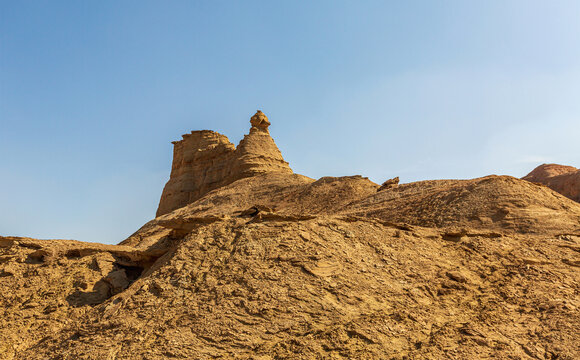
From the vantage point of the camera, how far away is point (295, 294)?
22.7 feet

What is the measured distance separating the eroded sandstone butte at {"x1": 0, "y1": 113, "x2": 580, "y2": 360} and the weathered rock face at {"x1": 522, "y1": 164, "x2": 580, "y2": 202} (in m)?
26.7

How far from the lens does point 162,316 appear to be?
260 inches

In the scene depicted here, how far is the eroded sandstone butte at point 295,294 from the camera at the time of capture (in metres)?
6.21

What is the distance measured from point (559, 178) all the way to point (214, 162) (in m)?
27.8

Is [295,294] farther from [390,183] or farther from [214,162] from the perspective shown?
[214,162]

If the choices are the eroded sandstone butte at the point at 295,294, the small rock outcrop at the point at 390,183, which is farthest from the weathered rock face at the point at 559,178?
the eroded sandstone butte at the point at 295,294

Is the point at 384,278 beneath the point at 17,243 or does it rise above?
beneath

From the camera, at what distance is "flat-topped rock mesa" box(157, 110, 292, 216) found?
33094mm

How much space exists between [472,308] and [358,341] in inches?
97.3

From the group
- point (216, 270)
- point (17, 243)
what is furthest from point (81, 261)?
point (216, 270)

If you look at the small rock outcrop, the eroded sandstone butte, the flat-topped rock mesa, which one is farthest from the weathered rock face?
the eroded sandstone butte

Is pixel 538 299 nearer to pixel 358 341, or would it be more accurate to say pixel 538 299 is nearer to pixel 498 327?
pixel 498 327

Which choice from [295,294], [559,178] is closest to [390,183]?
[295,294]

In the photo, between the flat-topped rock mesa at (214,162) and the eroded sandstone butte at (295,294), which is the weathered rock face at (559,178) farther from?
the eroded sandstone butte at (295,294)
